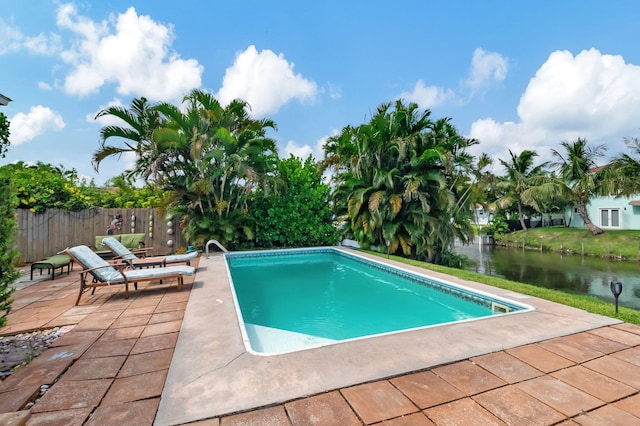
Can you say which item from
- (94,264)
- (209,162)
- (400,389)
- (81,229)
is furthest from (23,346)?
Result: (81,229)

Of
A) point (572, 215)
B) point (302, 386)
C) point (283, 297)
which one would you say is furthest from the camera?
point (572, 215)

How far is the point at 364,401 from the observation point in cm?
236

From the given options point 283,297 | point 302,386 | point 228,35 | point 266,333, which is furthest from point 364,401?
point 228,35

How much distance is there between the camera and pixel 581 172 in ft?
79.9

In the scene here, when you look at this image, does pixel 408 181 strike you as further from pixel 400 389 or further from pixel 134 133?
pixel 134 133

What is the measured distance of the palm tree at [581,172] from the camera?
22.9 m

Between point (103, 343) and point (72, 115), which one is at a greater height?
point (72, 115)

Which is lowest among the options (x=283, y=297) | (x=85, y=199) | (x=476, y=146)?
(x=283, y=297)

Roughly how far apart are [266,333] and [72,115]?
1169 cm

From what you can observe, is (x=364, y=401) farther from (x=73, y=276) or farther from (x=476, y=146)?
(x=476, y=146)

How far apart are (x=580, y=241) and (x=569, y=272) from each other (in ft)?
33.3

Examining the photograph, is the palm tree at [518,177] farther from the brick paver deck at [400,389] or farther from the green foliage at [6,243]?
the green foliage at [6,243]

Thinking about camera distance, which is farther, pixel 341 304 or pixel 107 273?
pixel 341 304

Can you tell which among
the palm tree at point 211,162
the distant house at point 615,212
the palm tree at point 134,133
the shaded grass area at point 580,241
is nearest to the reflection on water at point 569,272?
the shaded grass area at point 580,241
